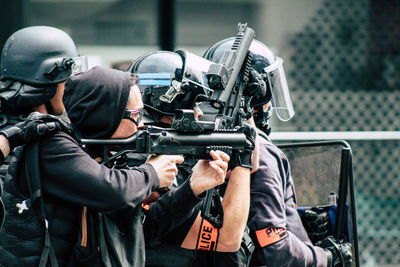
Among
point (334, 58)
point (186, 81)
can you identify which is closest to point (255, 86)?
point (186, 81)

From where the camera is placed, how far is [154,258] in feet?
8.46

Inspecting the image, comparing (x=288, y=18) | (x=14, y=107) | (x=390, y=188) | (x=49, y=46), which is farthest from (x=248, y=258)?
(x=288, y=18)

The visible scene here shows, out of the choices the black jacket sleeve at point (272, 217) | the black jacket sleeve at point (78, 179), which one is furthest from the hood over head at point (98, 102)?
the black jacket sleeve at point (272, 217)

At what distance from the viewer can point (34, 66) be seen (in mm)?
3270

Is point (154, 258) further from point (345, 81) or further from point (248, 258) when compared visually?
point (345, 81)

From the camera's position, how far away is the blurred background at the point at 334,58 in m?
5.89

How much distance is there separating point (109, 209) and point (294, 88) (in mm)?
4859

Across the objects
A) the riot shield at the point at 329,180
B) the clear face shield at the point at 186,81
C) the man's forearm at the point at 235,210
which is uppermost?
the clear face shield at the point at 186,81

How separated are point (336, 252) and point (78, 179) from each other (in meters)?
1.35

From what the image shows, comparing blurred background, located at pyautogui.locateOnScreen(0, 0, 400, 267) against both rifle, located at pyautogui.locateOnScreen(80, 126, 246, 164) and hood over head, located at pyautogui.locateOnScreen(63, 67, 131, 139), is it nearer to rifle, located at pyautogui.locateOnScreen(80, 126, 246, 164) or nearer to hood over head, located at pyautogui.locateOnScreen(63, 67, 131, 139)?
rifle, located at pyautogui.locateOnScreen(80, 126, 246, 164)

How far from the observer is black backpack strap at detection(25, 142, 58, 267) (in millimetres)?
2174

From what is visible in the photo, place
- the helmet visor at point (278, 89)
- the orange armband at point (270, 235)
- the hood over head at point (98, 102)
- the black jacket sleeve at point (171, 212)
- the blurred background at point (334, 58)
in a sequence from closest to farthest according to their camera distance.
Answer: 1. the hood over head at point (98, 102)
2. the black jacket sleeve at point (171, 212)
3. the orange armband at point (270, 235)
4. the helmet visor at point (278, 89)
5. the blurred background at point (334, 58)

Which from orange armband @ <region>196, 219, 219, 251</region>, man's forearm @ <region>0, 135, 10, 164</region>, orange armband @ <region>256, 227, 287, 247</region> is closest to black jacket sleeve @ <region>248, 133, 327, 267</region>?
orange armband @ <region>256, 227, 287, 247</region>

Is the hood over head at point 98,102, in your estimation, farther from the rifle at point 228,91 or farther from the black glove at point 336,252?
the black glove at point 336,252
